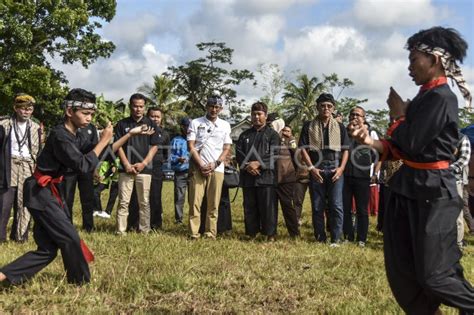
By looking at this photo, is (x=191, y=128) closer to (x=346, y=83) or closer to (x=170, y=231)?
(x=170, y=231)

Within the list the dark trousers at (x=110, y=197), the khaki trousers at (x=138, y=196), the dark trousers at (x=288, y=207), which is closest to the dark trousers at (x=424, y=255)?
the dark trousers at (x=288, y=207)

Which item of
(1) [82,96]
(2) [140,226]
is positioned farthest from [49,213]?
(2) [140,226]

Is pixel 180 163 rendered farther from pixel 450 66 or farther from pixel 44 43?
pixel 44 43

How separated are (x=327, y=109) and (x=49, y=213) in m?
4.72

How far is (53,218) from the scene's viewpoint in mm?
4953

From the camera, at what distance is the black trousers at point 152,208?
9.20 meters

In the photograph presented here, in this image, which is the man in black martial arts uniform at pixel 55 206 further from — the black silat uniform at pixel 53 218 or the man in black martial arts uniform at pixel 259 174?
the man in black martial arts uniform at pixel 259 174

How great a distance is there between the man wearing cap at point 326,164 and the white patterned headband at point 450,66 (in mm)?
4351

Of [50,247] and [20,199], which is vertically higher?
[20,199]

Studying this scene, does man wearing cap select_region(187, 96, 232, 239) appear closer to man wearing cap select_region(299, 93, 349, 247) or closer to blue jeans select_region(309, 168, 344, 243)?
man wearing cap select_region(299, 93, 349, 247)

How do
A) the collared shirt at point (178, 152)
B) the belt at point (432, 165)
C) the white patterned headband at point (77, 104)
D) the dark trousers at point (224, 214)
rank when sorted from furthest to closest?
1. the collared shirt at point (178, 152)
2. the dark trousers at point (224, 214)
3. the white patterned headband at point (77, 104)
4. the belt at point (432, 165)

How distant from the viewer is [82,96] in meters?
5.20

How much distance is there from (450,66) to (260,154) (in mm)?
5073

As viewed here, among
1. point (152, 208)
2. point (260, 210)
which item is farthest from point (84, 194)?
point (260, 210)
